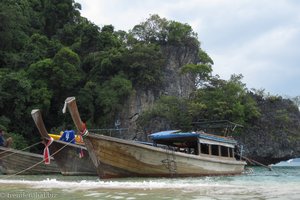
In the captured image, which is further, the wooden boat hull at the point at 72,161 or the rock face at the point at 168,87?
the rock face at the point at 168,87

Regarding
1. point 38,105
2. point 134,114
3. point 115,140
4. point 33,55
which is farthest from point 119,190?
point 33,55

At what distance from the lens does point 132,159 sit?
489 inches

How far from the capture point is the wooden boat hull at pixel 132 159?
1220 centimetres

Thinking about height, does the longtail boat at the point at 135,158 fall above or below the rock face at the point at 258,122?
below

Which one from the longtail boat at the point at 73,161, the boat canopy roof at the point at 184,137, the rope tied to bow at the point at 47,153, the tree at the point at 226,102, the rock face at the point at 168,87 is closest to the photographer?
the rope tied to bow at the point at 47,153

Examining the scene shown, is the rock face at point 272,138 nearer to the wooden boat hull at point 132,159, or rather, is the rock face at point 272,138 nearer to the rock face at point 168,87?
the rock face at point 168,87

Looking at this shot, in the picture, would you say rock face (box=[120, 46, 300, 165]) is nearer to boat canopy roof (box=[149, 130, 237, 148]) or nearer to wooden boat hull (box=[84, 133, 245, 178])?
boat canopy roof (box=[149, 130, 237, 148])

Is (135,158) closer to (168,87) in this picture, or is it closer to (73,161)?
(73,161)

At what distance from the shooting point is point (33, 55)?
33719 mm

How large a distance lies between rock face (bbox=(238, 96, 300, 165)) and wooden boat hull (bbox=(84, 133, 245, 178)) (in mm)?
21939

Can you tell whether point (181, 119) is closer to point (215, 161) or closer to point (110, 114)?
point (110, 114)

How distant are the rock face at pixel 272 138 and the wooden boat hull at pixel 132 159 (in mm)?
21939

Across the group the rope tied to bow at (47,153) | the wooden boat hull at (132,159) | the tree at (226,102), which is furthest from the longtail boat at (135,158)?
the tree at (226,102)

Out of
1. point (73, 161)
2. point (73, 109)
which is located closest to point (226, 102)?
point (73, 161)
